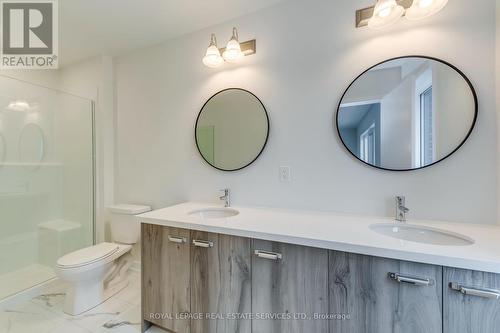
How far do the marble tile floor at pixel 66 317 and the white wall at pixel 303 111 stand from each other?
90cm

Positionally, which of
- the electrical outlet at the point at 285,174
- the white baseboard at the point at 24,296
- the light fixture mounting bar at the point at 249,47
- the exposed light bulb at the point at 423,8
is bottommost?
the white baseboard at the point at 24,296

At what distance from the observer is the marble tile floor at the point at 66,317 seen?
61.2 inches

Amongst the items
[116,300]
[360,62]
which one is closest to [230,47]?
[360,62]

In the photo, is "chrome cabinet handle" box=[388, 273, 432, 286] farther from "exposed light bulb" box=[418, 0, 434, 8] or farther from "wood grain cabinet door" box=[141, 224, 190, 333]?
"exposed light bulb" box=[418, 0, 434, 8]

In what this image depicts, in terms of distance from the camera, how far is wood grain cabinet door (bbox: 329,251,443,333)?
2.90 feet

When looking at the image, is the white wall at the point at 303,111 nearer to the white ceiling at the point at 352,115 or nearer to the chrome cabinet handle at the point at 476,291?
the white ceiling at the point at 352,115

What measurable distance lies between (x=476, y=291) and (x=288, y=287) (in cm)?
72

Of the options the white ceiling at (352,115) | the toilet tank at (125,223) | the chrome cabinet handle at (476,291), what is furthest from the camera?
the toilet tank at (125,223)

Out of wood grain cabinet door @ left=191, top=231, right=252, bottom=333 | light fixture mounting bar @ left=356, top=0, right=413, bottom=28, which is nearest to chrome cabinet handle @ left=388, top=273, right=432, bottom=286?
wood grain cabinet door @ left=191, top=231, right=252, bottom=333

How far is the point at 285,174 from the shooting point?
169 centimetres

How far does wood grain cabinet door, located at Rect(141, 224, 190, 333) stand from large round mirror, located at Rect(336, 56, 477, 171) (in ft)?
4.23

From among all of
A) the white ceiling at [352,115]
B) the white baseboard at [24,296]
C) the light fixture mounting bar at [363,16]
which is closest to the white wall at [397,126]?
the white ceiling at [352,115]

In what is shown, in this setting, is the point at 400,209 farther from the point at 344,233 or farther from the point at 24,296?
the point at 24,296

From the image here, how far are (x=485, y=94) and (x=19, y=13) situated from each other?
322 centimetres
